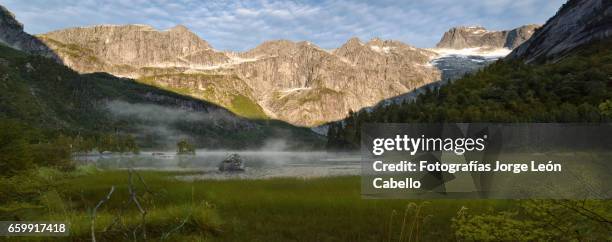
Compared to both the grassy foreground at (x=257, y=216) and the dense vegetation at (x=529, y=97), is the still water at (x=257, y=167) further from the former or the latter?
the dense vegetation at (x=529, y=97)

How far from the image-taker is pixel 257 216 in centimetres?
1969

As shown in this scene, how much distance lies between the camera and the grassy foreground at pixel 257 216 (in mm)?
13758

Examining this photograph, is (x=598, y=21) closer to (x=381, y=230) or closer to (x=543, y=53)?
(x=543, y=53)

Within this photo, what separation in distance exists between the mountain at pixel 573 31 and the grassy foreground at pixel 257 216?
17625cm

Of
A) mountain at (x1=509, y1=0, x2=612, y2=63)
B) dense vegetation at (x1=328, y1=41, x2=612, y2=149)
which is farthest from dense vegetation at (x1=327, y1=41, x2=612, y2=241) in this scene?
mountain at (x1=509, y1=0, x2=612, y2=63)

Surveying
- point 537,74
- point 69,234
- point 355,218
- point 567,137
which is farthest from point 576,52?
point 69,234

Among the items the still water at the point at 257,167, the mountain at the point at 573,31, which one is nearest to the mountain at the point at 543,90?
the mountain at the point at 573,31

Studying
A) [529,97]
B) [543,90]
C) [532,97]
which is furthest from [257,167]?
[543,90]

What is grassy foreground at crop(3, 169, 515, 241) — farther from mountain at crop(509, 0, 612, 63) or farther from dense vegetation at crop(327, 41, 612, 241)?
mountain at crop(509, 0, 612, 63)

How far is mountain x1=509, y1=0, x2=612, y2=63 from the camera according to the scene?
163 metres

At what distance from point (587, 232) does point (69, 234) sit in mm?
14099

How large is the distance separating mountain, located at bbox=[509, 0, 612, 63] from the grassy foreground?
17625 centimetres

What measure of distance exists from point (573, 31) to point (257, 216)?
205 meters

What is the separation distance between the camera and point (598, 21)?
167375mm
